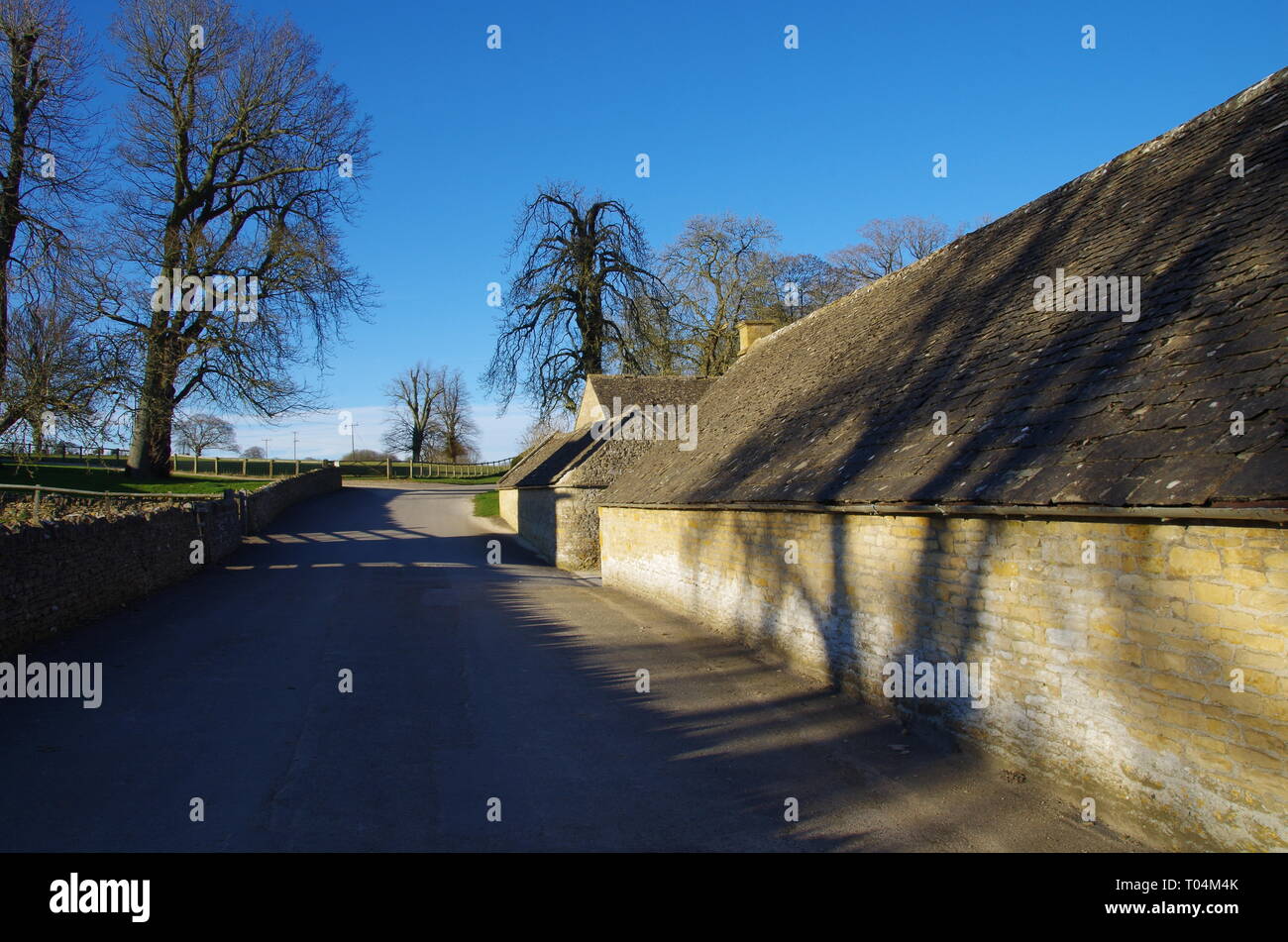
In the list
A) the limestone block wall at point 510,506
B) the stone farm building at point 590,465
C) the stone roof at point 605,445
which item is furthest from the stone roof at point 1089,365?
the limestone block wall at point 510,506

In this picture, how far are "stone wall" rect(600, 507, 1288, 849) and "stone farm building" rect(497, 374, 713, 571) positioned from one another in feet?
38.7

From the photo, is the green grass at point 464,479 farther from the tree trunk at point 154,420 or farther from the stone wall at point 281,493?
the tree trunk at point 154,420

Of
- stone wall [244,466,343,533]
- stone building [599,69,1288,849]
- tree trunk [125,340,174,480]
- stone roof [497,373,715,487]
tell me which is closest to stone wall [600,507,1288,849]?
stone building [599,69,1288,849]

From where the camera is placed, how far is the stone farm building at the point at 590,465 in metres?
24.7

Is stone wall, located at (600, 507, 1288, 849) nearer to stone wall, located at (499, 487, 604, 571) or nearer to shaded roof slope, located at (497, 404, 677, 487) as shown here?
stone wall, located at (499, 487, 604, 571)

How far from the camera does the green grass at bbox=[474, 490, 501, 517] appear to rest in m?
41.6

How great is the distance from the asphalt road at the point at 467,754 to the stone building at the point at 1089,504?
2.00 ft

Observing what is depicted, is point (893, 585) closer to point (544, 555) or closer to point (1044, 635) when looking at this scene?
point (1044, 635)

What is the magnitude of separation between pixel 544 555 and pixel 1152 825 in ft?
75.4

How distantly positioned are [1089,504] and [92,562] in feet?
45.1

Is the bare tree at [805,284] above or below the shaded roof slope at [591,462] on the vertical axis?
above

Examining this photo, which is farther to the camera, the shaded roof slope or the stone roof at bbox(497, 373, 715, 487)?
the stone roof at bbox(497, 373, 715, 487)

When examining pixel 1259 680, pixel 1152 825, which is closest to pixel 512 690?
pixel 1152 825

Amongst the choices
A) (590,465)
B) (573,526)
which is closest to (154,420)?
(573,526)
